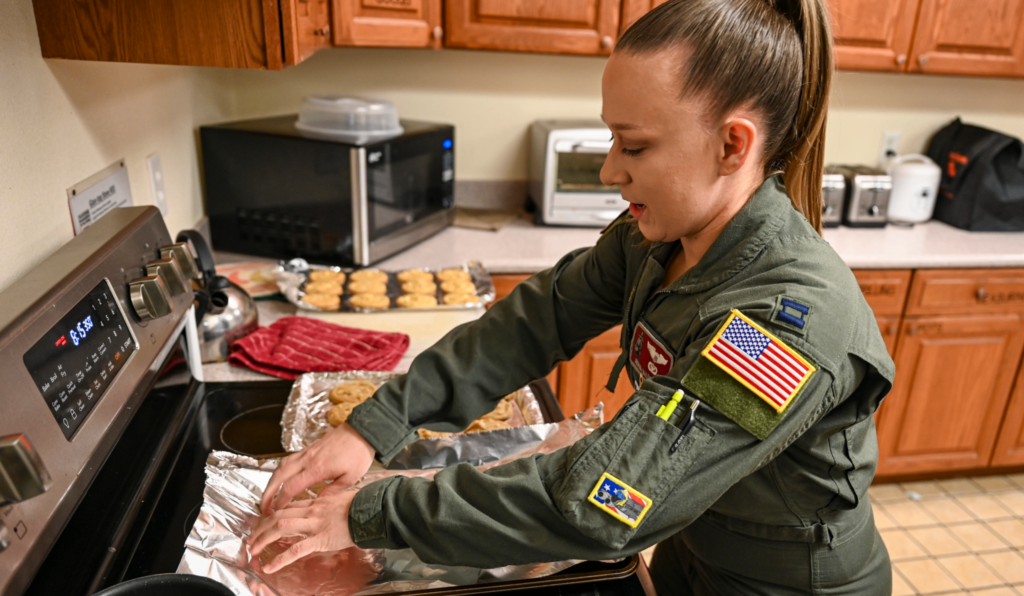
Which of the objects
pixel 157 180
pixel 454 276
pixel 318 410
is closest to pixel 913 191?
pixel 454 276

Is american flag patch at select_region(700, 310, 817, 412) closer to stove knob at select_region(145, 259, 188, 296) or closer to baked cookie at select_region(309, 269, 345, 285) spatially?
stove knob at select_region(145, 259, 188, 296)

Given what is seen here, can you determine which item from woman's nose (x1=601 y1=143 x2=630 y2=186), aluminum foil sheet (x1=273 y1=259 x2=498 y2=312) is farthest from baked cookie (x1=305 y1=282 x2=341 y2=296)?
woman's nose (x1=601 y1=143 x2=630 y2=186)

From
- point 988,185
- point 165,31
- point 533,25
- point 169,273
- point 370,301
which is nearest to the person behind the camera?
point 169,273

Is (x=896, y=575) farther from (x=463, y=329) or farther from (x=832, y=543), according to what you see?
(x=463, y=329)

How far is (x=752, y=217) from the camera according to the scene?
80cm

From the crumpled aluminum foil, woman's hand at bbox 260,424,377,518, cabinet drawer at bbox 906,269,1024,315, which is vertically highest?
woman's hand at bbox 260,424,377,518

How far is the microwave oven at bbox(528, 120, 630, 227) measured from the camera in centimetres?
222

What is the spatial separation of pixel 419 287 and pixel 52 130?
0.88m

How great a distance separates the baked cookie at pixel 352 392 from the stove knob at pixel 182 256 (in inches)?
11.7

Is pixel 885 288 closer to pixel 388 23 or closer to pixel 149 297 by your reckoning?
pixel 388 23

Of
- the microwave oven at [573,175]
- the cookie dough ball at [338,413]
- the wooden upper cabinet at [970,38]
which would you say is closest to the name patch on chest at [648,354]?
the cookie dough ball at [338,413]

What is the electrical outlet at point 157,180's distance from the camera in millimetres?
1535

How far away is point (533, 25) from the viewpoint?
6.92 feet

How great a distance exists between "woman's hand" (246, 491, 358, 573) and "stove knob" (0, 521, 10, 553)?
227 mm
